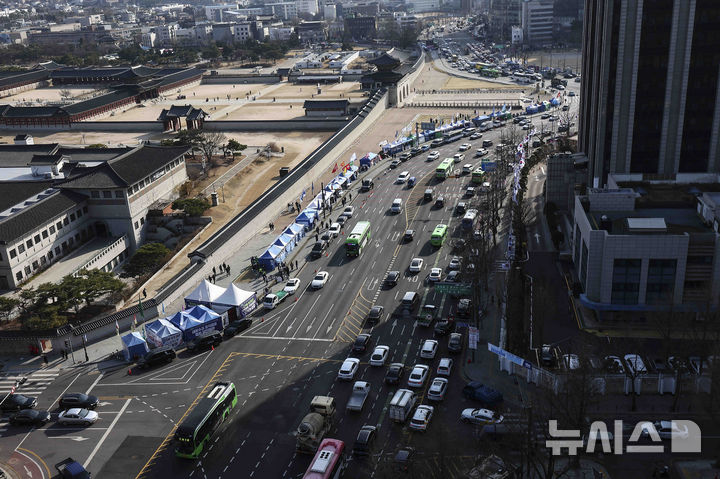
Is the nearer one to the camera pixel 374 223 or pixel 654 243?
pixel 654 243

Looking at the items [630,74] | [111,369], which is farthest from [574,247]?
[111,369]

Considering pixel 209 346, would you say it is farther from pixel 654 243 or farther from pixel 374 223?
pixel 654 243

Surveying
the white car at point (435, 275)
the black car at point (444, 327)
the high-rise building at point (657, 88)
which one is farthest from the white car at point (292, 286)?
the high-rise building at point (657, 88)

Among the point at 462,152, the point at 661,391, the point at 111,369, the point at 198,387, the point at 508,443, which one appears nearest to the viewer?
the point at 508,443

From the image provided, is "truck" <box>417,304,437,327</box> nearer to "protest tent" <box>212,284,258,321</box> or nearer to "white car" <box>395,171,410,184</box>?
"protest tent" <box>212,284,258,321</box>

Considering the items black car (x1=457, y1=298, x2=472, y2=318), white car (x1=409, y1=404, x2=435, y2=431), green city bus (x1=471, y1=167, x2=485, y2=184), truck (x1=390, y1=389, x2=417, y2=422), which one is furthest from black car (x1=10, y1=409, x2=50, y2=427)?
green city bus (x1=471, y1=167, x2=485, y2=184)

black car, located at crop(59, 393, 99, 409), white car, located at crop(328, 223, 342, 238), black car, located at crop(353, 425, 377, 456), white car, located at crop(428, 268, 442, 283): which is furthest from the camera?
white car, located at crop(328, 223, 342, 238)
